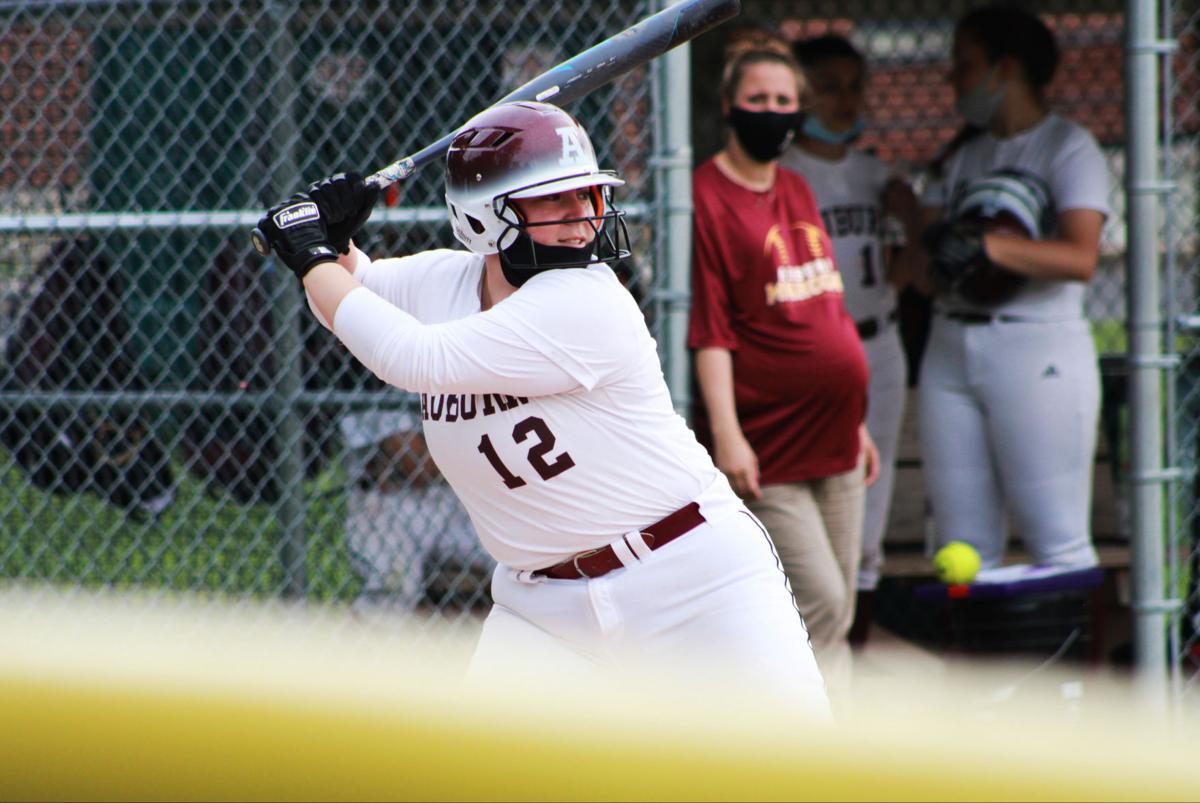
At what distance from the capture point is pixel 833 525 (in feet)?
12.5

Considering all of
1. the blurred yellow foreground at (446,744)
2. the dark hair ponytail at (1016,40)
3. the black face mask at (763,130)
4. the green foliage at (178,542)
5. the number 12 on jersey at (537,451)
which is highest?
the dark hair ponytail at (1016,40)

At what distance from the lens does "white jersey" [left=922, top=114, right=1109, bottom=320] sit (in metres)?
3.93

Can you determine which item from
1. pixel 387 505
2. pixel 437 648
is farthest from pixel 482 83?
pixel 437 648

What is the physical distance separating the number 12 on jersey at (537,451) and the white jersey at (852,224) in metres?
1.97

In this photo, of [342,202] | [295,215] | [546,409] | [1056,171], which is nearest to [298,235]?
[295,215]

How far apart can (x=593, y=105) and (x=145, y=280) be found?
148 cm

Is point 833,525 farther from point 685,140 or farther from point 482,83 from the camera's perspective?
point 482,83

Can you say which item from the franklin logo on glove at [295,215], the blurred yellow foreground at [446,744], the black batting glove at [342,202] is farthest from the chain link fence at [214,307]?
the blurred yellow foreground at [446,744]

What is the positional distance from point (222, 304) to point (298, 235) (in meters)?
1.78

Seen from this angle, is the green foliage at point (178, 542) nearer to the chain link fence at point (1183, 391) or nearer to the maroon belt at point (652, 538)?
the maroon belt at point (652, 538)

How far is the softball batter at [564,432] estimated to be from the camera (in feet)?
8.21

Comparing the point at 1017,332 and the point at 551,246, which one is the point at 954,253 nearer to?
the point at 1017,332

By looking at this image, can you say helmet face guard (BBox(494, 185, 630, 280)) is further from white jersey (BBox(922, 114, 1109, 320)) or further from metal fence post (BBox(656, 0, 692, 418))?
white jersey (BBox(922, 114, 1109, 320))

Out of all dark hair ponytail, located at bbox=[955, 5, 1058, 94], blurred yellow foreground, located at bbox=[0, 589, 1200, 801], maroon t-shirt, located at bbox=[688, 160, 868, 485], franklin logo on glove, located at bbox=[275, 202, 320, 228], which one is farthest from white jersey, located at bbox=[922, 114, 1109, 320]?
blurred yellow foreground, located at bbox=[0, 589, 1200, 801]
